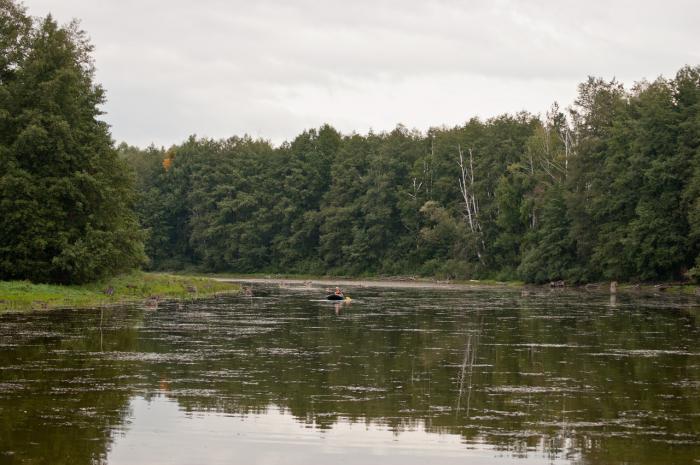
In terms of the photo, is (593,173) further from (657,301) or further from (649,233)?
(657,301)

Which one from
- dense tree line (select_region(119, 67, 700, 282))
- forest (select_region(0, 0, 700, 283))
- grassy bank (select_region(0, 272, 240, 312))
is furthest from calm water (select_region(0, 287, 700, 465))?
dense tree line (select_region(119, 67, 700, 282))

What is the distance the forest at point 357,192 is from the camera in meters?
54.4

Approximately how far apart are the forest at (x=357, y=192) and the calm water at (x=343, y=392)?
1586 centimetres

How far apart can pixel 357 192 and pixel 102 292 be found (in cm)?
7793

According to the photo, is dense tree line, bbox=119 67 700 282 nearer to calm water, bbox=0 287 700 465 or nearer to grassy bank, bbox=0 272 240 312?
grassy bank, bbox=0 272 240 312

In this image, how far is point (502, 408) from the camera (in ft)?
65.1

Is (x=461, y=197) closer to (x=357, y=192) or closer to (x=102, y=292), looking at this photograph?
(x=357, y=192)

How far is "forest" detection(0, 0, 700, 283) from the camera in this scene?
54438 mm

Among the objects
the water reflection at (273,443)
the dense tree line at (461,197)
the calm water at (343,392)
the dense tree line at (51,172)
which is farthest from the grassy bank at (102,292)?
the water reflection at (273,443)

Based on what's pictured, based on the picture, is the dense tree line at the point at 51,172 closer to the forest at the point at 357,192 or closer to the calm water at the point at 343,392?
the forest at the point at 357,192

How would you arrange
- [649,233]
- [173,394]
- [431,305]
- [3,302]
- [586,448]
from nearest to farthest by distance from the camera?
[586,448], [173,394], [3,302], [431,305], [649,233]

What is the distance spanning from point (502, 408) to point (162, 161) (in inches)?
5403

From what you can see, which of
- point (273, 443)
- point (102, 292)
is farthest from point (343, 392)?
point (102, 292)

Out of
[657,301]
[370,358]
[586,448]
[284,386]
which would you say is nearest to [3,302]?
[370,358]
